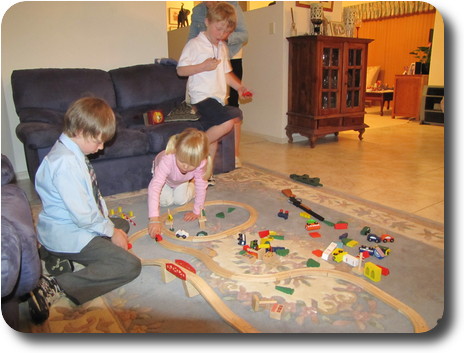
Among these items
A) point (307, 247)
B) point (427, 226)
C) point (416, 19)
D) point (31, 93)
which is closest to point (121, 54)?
point (31, 93)

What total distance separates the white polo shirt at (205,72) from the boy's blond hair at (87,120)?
1.48 metres

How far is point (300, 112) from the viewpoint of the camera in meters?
4.26

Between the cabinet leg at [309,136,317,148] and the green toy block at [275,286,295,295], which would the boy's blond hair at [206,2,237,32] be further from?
the green toy block at [275,286,295,295]

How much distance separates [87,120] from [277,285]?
0.99 m

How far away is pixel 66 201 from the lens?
141 centimetres

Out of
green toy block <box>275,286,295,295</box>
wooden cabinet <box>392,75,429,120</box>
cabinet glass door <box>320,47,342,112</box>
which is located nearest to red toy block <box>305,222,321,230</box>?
green toy block <box>275,286,295,295</box>

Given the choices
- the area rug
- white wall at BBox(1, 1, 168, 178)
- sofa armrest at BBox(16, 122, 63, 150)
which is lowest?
the area rug

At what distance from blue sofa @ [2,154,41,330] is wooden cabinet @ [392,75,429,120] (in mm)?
6217

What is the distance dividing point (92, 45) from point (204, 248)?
2.40m

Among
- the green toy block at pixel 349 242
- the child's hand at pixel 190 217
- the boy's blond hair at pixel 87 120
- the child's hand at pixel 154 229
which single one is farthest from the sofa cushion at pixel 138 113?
the green toy block at pixel 349 242

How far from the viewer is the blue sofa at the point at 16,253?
884mm

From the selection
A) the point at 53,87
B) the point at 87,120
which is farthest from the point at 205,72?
the point at 87,120

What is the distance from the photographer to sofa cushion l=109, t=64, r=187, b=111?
3.08m

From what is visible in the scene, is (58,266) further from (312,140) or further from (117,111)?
(312,140)
